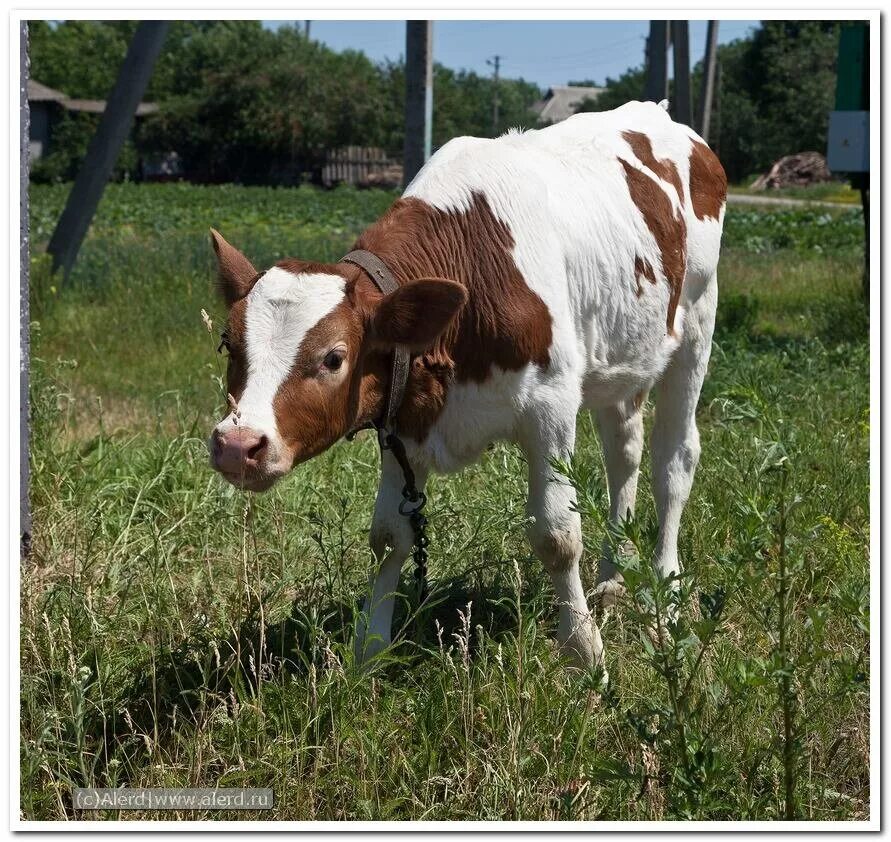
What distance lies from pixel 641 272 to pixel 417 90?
179 inches

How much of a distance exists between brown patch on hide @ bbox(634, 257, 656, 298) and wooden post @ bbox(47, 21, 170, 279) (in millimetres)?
5464

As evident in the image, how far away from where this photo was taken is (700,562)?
4766 millimetres

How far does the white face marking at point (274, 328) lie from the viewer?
9.91 feet

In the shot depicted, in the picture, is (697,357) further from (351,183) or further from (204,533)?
(351,183)

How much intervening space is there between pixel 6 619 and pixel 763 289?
10091 millimetres

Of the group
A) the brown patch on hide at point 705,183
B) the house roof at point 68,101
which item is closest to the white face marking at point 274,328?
the brown patch on hide at point 705,183

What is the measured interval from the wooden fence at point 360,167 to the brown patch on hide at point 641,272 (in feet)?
136

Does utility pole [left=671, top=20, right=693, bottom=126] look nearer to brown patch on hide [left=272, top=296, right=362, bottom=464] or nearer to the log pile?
brown patch on hide [left=272, top=296, right=362, bottom=464]

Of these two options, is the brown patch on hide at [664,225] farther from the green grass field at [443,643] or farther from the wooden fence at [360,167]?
the wooden fence at [360,167]

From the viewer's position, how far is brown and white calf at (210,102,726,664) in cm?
315

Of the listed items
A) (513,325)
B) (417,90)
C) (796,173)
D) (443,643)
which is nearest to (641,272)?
(513,325)

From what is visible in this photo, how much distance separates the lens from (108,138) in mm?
9195

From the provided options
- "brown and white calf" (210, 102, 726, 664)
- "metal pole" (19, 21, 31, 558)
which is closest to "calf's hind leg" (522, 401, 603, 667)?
"brown and white calf" (210, 102, 726, 664)

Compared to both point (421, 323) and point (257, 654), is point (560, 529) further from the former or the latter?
point (257, 654)
